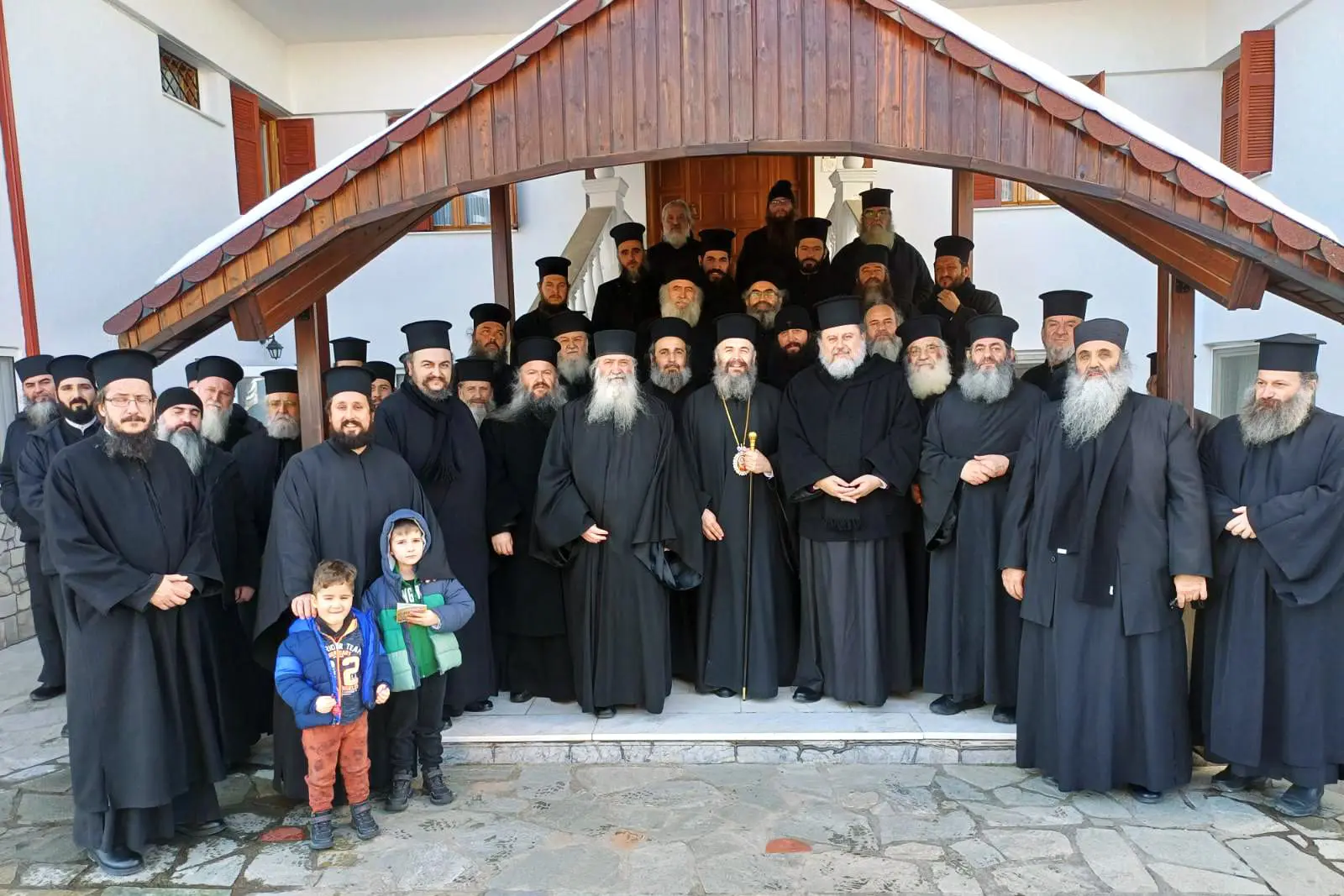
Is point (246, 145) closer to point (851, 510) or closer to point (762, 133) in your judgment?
point (762, 133)

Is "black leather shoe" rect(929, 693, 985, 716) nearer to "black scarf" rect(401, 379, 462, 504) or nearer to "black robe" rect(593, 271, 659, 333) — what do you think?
"black scarf" rect(401, 379, 462, 504)

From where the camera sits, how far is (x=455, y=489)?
4.98 metres

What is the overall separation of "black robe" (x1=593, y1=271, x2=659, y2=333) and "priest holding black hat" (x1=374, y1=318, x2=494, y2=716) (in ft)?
7.60

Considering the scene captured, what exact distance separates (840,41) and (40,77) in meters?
6.90

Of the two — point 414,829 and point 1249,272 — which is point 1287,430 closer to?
point 1249,272

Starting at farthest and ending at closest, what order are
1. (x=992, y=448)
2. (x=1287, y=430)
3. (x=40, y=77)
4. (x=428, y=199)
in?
(x=40, y=77) < (x=992, y=448) < (x=428, y=199) < (x=1287, y=430)

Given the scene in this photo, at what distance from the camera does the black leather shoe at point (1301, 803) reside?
398cm

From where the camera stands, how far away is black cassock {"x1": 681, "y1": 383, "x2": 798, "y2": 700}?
524 cm

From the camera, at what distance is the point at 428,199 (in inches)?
172

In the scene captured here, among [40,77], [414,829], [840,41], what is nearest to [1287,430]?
[840,41]

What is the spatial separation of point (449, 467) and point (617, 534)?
99 centimetres

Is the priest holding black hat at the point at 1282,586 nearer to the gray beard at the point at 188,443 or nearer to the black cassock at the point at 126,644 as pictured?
the black cassock at the point at 126,644

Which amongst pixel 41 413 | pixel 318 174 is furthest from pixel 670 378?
pixel 41 413

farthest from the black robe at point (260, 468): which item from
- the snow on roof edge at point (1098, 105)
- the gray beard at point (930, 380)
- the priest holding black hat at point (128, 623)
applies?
the snow on roof edge at point (1098, 105)
